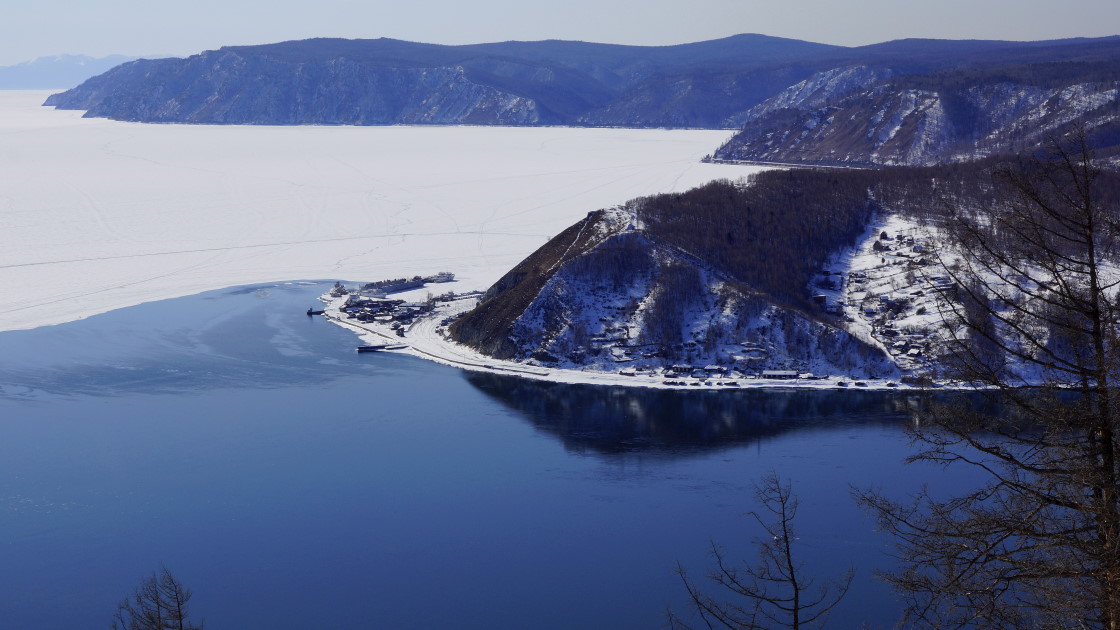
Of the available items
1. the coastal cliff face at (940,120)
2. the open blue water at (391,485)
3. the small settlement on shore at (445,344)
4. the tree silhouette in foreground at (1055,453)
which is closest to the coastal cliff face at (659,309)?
the small settlement on shore at (445,344)

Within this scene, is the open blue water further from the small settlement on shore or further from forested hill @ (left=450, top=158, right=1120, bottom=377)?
forested hill @ (left=450, top=158, right=1120, bottom=377)

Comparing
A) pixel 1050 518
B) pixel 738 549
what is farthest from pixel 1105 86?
pixel 1050 518

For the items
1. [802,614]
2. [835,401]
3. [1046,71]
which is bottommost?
[802,614]

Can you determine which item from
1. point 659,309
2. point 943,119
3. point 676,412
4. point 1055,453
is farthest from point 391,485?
point 943,119

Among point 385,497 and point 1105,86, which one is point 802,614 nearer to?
point 385,497

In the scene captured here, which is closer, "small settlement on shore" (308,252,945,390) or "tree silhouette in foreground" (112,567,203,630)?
"tree silhouette in foreground" (112,567,203,630)

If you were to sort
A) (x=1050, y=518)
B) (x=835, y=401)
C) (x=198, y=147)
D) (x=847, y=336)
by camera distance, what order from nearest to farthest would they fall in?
(x=1050, y=518) < (x=835, y=401) < (x=847, y=336) < (x=198, y=147)

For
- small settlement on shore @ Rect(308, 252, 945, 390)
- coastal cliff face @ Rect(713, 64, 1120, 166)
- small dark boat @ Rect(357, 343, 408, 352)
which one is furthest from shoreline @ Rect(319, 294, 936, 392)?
coastal cliff face @ Rect(713, 64, 1120, 166)
